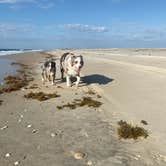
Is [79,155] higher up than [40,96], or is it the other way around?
[79,155]

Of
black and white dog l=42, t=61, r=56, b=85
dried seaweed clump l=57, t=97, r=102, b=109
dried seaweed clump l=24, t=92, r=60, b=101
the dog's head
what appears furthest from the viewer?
black and white dog l=42, t=61, r=56, b=85

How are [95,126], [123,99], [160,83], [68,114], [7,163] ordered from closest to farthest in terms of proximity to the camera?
[7,163]
[95,126]
[68,114]
[123,99]
[160,83]

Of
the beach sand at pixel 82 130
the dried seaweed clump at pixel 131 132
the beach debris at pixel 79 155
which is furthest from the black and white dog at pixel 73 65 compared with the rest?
the beach debris at pixel 79 155

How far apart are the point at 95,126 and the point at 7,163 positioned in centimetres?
347

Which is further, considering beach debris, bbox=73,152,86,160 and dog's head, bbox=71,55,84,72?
dog's head, bbox=71,55,84,72

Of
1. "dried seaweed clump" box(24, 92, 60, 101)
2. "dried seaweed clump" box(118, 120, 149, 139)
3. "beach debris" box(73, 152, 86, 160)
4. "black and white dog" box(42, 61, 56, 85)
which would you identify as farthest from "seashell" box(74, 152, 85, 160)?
"black and white dog" box(42, 61, 56, 85)

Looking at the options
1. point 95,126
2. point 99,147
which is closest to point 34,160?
point 99,147

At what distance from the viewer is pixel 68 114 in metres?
11.4

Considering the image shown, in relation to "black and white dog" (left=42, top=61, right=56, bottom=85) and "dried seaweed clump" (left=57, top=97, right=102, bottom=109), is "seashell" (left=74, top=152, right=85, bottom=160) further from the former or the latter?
"black and white dog" (left=42, top=61, right=56, bottom=85)

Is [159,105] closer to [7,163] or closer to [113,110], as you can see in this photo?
[113,110]

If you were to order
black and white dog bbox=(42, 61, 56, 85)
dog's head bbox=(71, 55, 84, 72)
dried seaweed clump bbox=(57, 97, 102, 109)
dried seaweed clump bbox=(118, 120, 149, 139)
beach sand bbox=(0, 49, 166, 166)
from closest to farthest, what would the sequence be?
1. beach sand bbox=(0, 49, 166, 166)
2. dried seaweed clump bbox=(118, 120, 149, 139)
3. dried seaweed clump bbox=(57, 97, 102, 109)
4. dog's head bbox=(71, 55, 84, 72)
5. black and white dog bbox=(42, 61, 56, 85)

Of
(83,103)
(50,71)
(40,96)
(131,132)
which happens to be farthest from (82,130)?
(50,71)

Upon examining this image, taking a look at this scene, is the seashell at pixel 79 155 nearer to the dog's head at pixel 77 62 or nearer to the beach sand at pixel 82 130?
the beach sand at pixel 82 130

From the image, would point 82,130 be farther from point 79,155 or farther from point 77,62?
point 77,62
